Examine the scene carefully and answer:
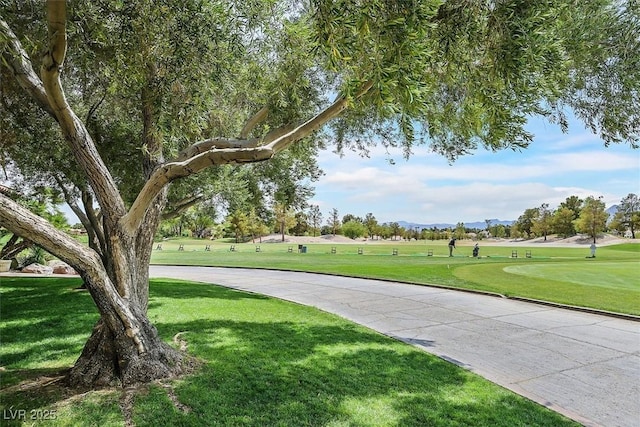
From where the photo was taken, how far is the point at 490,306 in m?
10.4

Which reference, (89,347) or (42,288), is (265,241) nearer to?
(42,288)

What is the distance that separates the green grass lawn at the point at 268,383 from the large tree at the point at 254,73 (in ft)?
1.81

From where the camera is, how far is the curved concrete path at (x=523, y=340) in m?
4.71

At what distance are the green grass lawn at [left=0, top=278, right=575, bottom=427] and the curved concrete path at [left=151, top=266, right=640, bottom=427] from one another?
0.52 metres

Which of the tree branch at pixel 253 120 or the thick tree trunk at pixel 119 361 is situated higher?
the tree branch at pixel 253 120

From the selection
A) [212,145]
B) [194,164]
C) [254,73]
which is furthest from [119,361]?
[254,73]

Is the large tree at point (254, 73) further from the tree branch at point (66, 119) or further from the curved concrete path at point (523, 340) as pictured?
the curved concrete path at point (523, 340)

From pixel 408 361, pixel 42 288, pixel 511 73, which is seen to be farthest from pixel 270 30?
pixel 42 288

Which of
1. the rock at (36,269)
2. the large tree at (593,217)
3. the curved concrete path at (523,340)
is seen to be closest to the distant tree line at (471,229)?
the large tree at (593,217)

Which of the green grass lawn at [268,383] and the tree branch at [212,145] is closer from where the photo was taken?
the green grass lawn at [268,383]

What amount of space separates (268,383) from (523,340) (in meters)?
5.02

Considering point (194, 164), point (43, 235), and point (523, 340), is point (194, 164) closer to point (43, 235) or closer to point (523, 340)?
point (43, 235)

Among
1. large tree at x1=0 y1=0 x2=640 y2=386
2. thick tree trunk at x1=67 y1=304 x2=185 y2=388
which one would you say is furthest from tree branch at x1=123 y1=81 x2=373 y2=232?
thick tree trunk at x1=67 y1=304 x2=185 y2=388

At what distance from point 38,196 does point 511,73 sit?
12.5 meters
